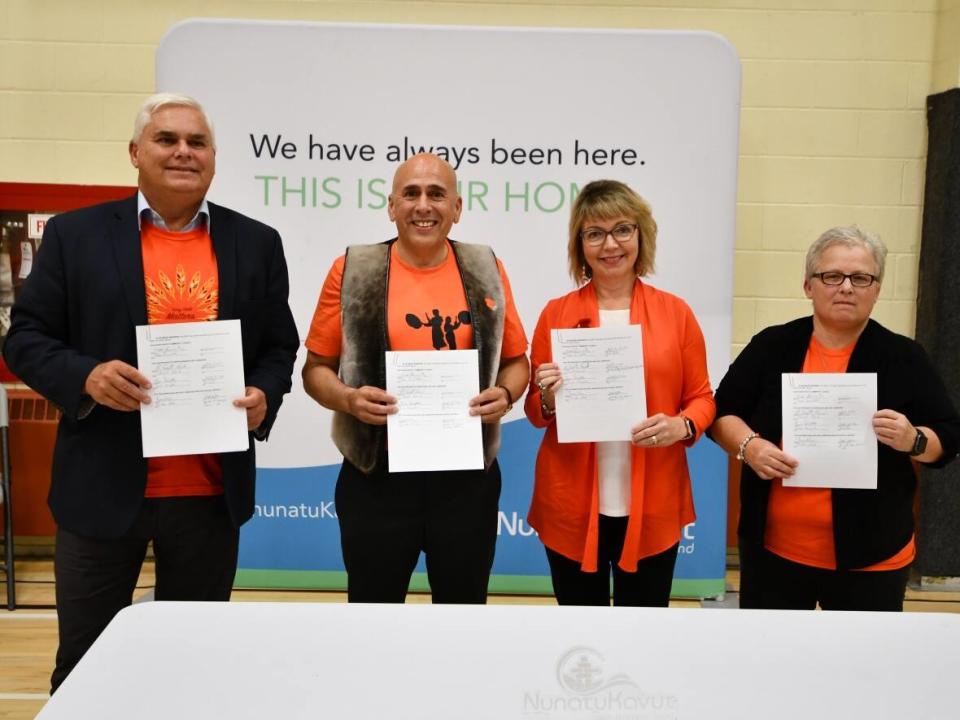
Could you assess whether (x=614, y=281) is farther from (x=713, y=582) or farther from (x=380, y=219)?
(x=713, y=582)

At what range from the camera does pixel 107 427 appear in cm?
195

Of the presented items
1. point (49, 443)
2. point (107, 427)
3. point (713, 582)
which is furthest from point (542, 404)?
point (49, 443)

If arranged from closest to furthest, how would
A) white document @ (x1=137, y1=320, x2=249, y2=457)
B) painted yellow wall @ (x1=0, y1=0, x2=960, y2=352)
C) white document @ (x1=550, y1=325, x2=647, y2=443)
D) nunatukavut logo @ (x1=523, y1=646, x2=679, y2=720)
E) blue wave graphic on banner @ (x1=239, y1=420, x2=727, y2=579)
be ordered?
nunatukavut logo @ (x1=523, y1=646, x2=679, y2=720)
white document @ (x1=137, y1=320, x2=249, y2=457)
white document @ (x1=550, y1=325, x2=647, y2=443)
blue wave graphic on banner @ (x1=239, y1=420, x2=727, y2=579)
painted yellow wall @ (x1=0, y1=0, x2=960, y2=352)

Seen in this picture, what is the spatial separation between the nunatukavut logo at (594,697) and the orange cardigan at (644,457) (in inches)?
55.8

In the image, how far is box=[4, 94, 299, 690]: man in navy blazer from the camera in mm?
1894

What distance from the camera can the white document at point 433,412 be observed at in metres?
2.03

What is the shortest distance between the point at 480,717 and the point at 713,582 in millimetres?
3220

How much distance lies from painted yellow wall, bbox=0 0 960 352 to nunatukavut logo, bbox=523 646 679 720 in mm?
3595

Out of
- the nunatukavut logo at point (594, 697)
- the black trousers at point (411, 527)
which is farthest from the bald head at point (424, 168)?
the nunatukavut logo at point (594, 697)

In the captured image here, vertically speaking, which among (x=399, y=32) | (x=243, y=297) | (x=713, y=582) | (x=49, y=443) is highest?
(x=399, y=32)

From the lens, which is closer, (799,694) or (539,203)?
(799,694)

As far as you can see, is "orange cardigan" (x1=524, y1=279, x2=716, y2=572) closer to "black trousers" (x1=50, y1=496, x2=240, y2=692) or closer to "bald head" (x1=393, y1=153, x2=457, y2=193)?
"bald head" (x1=393, y1=153, x2=457, y2=193)

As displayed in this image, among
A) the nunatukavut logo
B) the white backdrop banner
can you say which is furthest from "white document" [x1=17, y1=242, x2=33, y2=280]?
the nunatukavut logo

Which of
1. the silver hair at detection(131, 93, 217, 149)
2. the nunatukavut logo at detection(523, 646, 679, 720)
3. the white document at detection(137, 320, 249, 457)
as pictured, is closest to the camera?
the nunatukavut logo at detection(523, 646, 679, 720)
